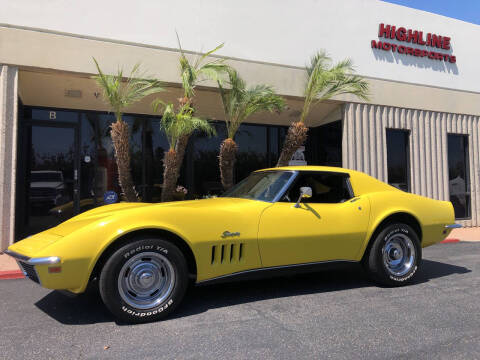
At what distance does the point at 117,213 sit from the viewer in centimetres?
335

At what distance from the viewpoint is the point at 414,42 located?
11844 millimetres

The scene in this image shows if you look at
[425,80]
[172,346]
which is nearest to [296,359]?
[172,346]

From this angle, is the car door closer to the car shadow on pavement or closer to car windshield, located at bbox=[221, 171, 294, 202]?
car windshield, located at bbox=[221, 171, 294, 202]

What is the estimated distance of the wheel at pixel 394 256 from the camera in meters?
4.32

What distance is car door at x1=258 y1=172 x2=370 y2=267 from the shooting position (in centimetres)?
377

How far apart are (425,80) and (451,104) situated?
1224 millimetres

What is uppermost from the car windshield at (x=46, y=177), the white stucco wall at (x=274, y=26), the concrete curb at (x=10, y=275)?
the white stucco wall at (x=274, y=26)

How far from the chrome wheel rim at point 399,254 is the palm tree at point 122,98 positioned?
564cm

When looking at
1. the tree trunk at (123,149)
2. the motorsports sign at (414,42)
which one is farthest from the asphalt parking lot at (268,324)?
the motorsports sign at (414,42)

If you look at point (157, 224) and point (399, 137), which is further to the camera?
point (399, 137)

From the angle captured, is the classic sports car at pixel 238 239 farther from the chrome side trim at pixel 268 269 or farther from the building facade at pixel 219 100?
the building facade at pixel 219 100

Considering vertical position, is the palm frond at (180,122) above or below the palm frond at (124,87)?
below

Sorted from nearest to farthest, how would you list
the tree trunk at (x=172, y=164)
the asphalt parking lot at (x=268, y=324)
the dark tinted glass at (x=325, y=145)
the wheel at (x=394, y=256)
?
the asphalt parking lot at (x=268, y=324) → the wheel at (x=394, y=256) → the tree trunk at (x=172, y=164) → the dark tinted glass at (x=325, y=145)

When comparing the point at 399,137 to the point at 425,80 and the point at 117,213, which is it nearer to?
the point at 425,80
